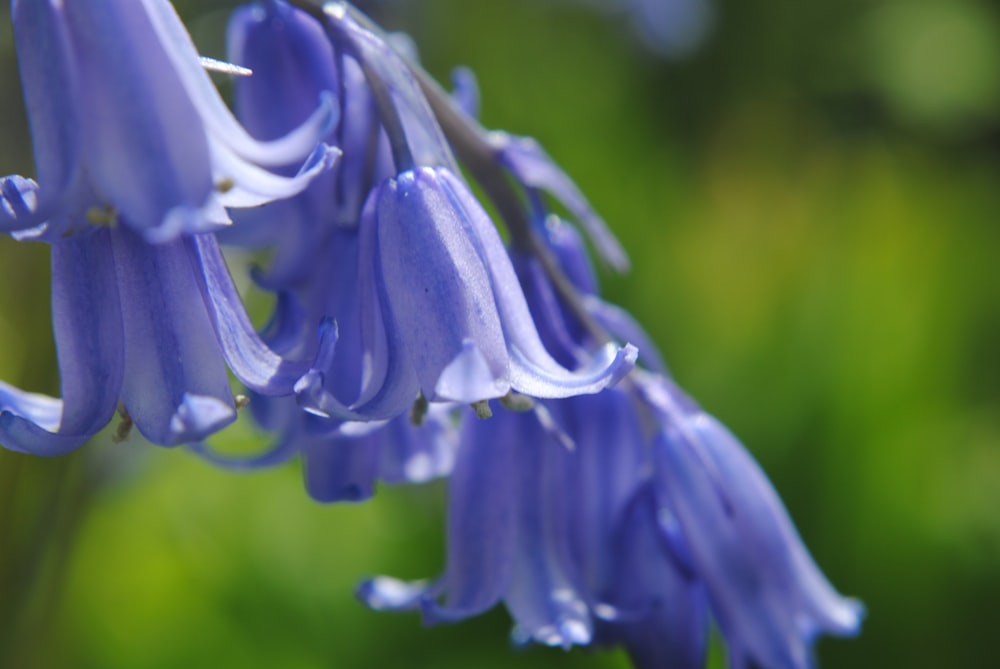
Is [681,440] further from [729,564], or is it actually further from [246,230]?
[246,230]

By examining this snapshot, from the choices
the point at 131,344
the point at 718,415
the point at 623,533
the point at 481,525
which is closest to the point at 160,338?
the point at 131,344

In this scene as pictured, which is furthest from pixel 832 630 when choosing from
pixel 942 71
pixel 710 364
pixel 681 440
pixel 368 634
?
pixel 942 71

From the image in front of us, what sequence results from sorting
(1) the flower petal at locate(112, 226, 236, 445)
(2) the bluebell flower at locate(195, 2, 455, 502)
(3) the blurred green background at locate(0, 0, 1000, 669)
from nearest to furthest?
(1) the flower petal at locate(112, 226, 236, 445) < (2) the bluebell flower at locate(195, 2, 455, 502) < (3) the blurred green background at locate(0, 0, 1000, 669)

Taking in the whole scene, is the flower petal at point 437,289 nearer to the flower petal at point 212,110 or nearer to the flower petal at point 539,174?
the flower petal at point 212,110

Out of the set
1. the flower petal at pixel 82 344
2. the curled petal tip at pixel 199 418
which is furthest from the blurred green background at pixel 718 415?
the curled petal tip at pixel 199 418

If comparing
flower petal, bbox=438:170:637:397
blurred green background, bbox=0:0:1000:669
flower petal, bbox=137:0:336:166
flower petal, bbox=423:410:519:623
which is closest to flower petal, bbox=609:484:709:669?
flower petal, bbox=423:410:519:623

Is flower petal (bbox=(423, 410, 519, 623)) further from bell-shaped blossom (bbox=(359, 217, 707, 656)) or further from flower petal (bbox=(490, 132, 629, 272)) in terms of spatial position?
flower petal (bbox=(490, 132, 629, 272))
